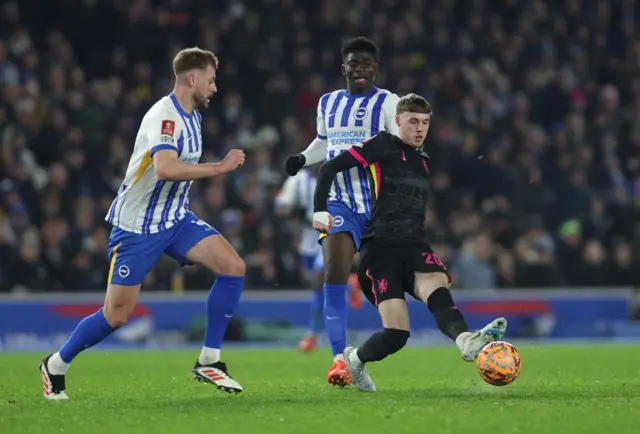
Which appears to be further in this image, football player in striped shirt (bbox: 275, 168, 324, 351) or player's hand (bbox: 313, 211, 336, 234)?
football player in striped shirt (bbox: 275, 168, 324, 351)

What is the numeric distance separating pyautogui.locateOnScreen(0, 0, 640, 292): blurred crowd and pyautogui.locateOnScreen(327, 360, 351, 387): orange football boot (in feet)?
24.4

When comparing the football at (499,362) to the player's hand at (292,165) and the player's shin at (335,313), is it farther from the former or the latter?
the player's hand at (292,165)

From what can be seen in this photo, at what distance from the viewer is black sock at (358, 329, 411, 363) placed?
711cm

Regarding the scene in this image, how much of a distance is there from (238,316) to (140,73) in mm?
4236

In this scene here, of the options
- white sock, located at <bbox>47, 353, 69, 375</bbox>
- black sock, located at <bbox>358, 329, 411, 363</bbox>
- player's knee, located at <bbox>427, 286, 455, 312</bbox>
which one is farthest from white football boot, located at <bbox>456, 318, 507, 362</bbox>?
white sock, located at <bbox>47, 353, 69, 375</bbox>

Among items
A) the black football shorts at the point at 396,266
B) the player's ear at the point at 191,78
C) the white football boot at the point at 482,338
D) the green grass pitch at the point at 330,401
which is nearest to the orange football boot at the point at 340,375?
the green grass pitch at the point at 330,401

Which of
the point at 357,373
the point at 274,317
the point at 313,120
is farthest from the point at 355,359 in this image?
the point at 313,120

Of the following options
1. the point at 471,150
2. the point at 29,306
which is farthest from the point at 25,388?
the point at 471,150

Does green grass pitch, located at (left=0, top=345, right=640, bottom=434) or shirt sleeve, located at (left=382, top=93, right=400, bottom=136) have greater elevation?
shirt sleeve, located at (left=382, top=93, right=400, bottom=136)

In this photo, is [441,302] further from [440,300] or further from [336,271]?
[336,271]

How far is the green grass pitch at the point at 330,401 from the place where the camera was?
5.60 meters

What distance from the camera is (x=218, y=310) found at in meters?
7.45

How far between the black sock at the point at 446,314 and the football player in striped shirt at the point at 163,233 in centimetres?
122

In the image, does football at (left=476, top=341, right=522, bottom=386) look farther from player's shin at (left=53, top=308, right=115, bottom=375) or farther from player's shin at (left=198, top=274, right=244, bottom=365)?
player's shin at (left=53, top=308, right=115, bottom=375)
